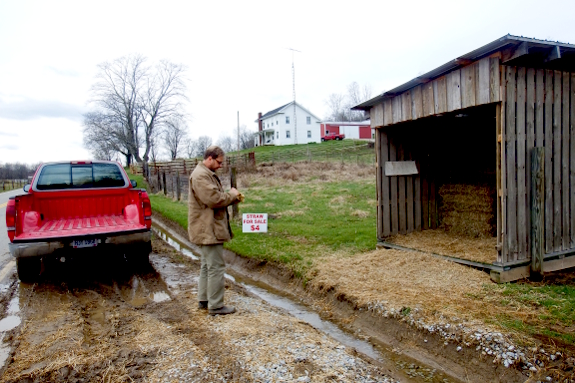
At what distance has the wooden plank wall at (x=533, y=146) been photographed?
18.4 feet

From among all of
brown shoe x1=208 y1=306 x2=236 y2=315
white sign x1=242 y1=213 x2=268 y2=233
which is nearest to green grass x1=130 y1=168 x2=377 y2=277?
white sign x1=242 y1=213 x2=268 y2=233

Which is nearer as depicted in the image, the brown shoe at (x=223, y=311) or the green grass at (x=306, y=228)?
the brown shoe at (x=223, y=311)

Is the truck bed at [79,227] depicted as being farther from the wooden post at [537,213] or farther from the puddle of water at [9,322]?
the wooden post at [537,213]

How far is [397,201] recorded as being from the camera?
27.8 ft

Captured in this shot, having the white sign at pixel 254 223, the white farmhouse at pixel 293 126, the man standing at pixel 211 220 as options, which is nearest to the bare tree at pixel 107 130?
the white farmhouse at pixel 293 126

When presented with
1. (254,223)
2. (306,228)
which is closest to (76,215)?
(254,223)

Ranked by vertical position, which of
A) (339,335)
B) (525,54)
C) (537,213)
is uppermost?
(525,54)

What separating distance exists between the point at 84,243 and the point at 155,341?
311 cm

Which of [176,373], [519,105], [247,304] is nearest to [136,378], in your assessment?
Answer: [176,373]

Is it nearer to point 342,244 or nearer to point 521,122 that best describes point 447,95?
point 521,122

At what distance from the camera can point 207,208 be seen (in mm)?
4926

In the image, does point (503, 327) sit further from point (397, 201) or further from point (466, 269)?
point (397, 201)

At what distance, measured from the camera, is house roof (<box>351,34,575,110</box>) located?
5109 millimetres

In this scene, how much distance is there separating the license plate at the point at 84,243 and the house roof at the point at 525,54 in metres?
6.22
